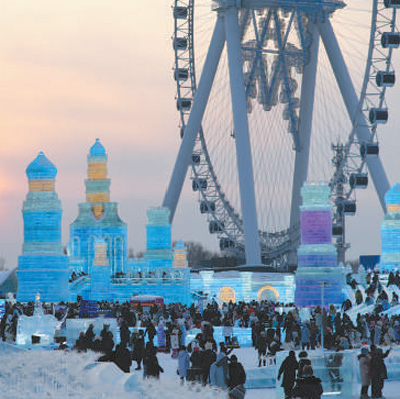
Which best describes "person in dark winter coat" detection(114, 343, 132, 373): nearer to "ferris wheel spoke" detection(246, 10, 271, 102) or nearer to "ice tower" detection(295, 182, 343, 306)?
"ice tower" detection(295, 182, 343, 306)

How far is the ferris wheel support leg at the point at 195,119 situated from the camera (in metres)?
76.6

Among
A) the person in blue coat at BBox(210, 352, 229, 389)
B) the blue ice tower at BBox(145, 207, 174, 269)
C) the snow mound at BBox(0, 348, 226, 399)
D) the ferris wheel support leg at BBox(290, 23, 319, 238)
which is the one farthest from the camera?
the ferris wheel support leg at BBox(290, 23, 319, 238)

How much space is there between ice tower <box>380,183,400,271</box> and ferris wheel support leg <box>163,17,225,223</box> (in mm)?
17926

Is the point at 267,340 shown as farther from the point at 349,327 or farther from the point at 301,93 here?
the point at 301,93

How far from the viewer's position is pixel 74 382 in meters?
16.1

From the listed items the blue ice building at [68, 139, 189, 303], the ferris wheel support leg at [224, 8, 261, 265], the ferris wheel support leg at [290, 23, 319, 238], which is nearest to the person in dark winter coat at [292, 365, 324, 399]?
the blue ice building at [68, 139, 189, 303]

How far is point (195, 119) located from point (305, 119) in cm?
1583

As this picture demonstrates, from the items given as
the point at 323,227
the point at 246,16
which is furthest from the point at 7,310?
the point at 246,16

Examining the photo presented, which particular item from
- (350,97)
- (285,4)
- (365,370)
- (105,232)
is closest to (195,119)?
(285,4)

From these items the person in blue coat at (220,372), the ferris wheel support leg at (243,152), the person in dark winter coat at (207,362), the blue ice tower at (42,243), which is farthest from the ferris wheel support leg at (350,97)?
the person in blue coat at (220,372)

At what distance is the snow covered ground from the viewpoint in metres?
15.6

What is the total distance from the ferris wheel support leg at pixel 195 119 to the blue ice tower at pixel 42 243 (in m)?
21.7

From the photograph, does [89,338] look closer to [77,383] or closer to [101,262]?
[77,383]

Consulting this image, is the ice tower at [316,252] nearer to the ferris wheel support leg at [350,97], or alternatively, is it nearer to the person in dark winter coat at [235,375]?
the ferris wheel support leg at [350,97]
